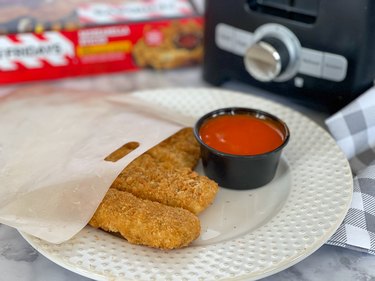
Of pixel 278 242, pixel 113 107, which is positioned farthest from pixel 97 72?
pixel 278 242

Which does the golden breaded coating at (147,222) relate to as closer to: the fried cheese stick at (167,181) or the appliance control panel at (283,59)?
the fried cheese stick at (167,181)

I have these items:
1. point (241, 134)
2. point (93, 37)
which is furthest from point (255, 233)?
point (93, 37)

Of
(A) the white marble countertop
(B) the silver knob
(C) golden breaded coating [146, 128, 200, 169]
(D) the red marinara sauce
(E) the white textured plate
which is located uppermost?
(B) the silver knob

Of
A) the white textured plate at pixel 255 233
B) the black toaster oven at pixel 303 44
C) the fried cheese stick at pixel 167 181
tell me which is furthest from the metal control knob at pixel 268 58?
Result: the fried cheese stick at pixel 167 181

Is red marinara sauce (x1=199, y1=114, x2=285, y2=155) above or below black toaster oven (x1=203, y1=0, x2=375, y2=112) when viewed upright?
below

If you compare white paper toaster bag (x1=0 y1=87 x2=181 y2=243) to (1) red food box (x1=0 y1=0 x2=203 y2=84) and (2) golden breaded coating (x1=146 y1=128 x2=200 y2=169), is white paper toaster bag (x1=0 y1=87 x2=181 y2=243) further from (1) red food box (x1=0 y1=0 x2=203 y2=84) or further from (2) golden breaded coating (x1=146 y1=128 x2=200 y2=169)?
(1) red food box (x1=0 y1=0 x2=203 y2=84)

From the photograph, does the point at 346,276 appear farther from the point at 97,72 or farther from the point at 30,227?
the point at 97,72

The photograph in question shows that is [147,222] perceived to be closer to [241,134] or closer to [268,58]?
[241,134]

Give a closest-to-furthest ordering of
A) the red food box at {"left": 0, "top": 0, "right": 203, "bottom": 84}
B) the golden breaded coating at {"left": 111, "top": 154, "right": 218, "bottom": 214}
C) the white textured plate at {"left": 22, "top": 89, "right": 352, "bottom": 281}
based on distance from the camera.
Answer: the white textured plate at {"left": 22, "top": 89, "right": 352, "bottom": 281} → the golden breaded coating at {"left": 111, "top": 154, "right": 218, "bottom": 214} → the red food box at {"left": 0, "top": 0, "right": 203, "bottom": 84}

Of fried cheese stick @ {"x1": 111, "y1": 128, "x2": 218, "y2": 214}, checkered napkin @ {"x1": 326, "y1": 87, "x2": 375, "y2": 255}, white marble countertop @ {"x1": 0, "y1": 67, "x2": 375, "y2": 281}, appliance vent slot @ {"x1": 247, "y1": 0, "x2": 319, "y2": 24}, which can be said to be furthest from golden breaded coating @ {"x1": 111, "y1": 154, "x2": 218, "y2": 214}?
appliance vent slot @ {"x1": 247, "y1": 0, "x2": 319, "y2": 24}
